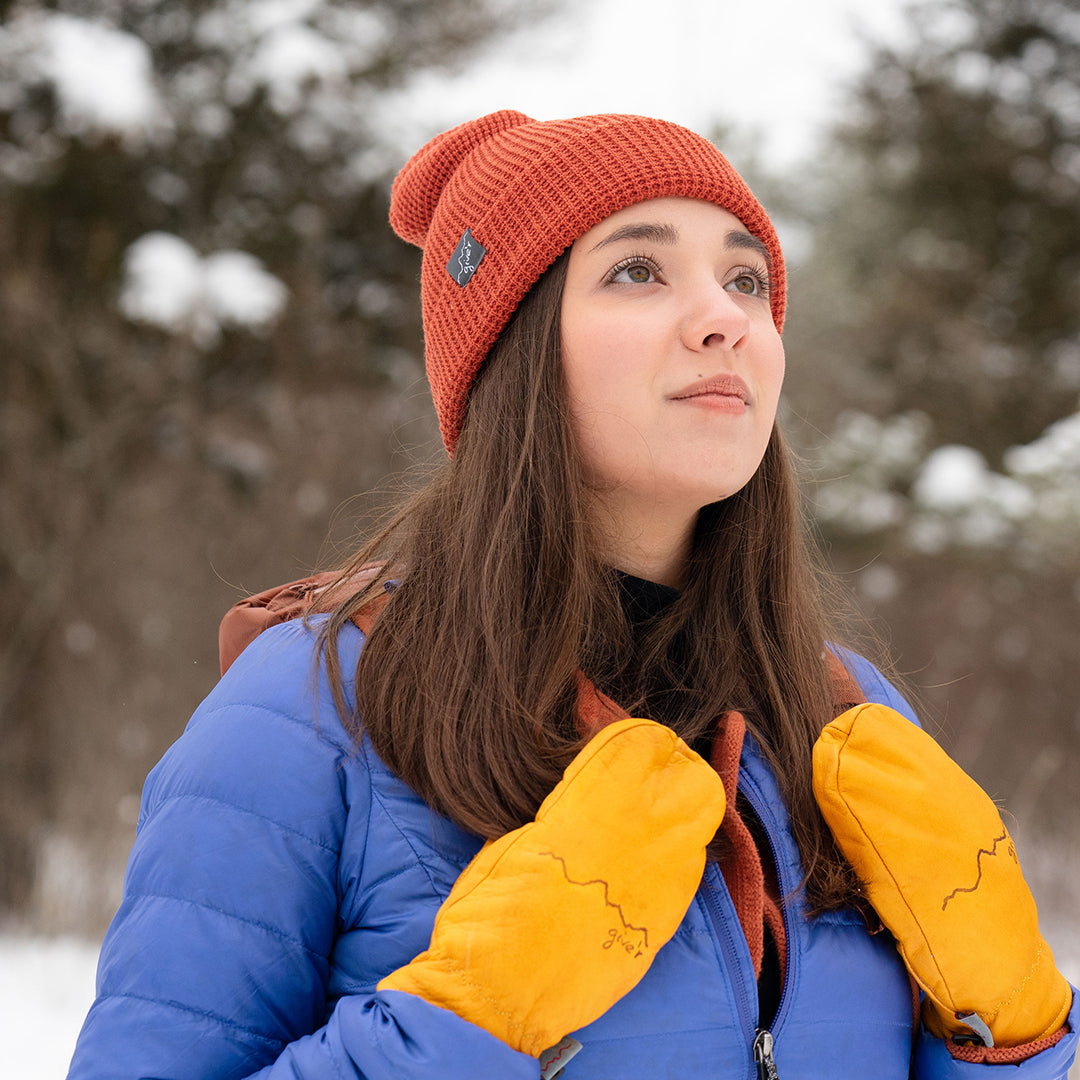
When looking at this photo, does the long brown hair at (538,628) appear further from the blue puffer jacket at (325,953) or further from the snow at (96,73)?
the snow at (96,73)

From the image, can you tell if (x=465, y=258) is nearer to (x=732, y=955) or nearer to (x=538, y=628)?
(x=538, y=628)

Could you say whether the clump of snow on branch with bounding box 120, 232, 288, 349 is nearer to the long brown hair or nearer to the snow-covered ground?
the snow-covered ground

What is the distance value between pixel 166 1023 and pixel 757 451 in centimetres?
98

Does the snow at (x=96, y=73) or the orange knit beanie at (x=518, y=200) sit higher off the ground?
the orange knit beanie at (x=518, y=200)

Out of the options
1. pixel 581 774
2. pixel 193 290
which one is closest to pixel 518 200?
pixel 581 774

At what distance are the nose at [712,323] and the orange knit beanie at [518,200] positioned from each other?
215mm

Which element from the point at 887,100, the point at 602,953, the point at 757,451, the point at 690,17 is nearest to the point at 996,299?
the point at 887,100

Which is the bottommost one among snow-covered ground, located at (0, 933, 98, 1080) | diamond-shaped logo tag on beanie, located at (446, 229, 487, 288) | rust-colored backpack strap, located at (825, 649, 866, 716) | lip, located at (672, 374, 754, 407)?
snow-covered ground, located at (0, 933, 98, 1080)

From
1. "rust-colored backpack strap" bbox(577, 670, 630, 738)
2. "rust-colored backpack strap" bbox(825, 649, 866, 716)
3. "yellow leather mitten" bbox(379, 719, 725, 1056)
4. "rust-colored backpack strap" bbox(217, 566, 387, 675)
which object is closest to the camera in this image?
"yellow leather mitten" bbox(379, 719, 725, 1056)

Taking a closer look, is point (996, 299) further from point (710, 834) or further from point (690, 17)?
point (710, 834)

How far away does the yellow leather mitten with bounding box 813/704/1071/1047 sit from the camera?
47.8 inches

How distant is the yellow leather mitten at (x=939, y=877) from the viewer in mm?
1215

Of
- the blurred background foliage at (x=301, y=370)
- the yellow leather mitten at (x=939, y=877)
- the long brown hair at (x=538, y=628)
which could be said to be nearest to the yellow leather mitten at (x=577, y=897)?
the long brown hair at (x=538, y=628)

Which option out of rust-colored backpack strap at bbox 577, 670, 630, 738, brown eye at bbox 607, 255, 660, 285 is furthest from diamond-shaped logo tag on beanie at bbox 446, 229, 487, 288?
rust-colored backpack strap at bbox 577, 670, 630, 738
